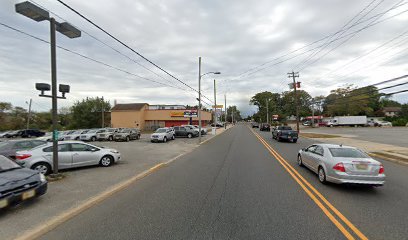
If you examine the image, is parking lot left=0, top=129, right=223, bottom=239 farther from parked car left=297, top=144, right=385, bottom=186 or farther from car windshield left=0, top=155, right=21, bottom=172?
parked car left=297, top=144, right=385, bottom=186

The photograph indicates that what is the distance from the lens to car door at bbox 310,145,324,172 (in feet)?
26.4

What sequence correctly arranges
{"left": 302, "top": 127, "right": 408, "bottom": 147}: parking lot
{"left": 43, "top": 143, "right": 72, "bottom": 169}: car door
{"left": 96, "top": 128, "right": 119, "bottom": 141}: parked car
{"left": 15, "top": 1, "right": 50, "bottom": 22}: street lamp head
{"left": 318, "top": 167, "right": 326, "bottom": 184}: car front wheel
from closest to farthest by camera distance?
{"left": 15, "top": 1, "right": 50, "bottom": 22}: street lamp head < {"left": 318, "top": 167, "right": 326, "bottom": 184}: car front wheel < {"left": 43, "top": 143, "right": 72, "bottom": 169}: car door < {"left": 302, "top": 127, "right": 408, "bottom": 147}: parking lot < {"left": 96, "top": 128, "right": 119, "bottom": 141}: parked car

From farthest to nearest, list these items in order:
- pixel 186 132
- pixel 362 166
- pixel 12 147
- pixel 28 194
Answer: pixel 186 132, pixel 12 147, pixel 362 166, pixel 28 194

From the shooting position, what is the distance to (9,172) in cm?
576

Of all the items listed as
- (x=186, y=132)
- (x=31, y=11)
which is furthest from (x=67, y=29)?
(x=186, y=132)

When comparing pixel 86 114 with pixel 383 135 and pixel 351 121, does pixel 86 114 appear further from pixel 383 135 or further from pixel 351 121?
pixel 351 121

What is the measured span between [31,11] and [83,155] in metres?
6.02

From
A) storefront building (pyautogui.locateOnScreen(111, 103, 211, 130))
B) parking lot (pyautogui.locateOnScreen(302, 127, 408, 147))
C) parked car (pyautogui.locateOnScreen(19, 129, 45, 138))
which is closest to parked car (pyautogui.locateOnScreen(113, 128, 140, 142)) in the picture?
parked car (pyautogui.locateOnScreen(19, 129, 45, 138))

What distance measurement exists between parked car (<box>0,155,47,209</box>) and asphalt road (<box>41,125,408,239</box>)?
4.82 feet

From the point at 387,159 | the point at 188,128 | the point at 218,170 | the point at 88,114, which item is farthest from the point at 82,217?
the point at 88,114

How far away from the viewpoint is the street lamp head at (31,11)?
6.70 m

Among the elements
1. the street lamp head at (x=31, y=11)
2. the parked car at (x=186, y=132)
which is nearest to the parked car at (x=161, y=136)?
the parked car at (x=186, y=132)

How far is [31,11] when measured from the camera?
695 cm

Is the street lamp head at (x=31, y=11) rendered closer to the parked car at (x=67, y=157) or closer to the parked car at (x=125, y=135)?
the parked car at (x=67, y=157)
